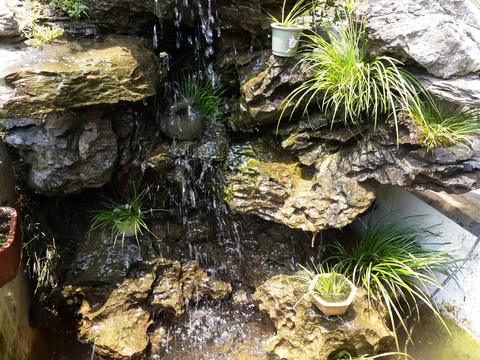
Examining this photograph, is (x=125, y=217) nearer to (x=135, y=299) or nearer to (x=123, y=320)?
(x=135, y=299)

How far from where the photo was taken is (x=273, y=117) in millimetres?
3895

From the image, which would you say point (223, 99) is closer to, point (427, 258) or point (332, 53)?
point (332, 53)

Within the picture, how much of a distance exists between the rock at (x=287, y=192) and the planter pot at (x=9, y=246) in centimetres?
191

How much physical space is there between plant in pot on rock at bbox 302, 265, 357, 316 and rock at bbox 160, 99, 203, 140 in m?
1.98

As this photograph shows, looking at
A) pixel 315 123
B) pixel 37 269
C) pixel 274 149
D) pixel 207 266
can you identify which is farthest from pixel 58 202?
pixel 315 123

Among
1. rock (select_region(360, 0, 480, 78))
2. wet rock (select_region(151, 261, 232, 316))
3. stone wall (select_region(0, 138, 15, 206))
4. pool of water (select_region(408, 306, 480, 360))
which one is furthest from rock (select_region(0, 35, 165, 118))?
pool of water (select_region(408, 306, 480, 360))

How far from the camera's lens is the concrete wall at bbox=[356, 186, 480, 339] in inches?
142

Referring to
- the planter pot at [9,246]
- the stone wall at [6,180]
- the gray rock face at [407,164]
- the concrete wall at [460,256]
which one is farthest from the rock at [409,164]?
the stone wall at [6,180]

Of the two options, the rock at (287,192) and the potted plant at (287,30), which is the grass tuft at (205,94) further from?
the potted plant at (287,30)

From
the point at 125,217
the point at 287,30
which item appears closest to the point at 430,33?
the point at 287,30

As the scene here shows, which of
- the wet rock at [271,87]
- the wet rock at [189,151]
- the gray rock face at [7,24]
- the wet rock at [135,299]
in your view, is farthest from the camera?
the wet rock at [189,151]

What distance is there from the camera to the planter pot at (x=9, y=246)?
283cm

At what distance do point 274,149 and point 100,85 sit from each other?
1.83m

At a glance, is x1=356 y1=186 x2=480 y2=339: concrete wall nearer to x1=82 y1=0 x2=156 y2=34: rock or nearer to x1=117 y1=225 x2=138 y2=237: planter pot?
x1=117 y1=225 x2=138 y2=237: planter pot
